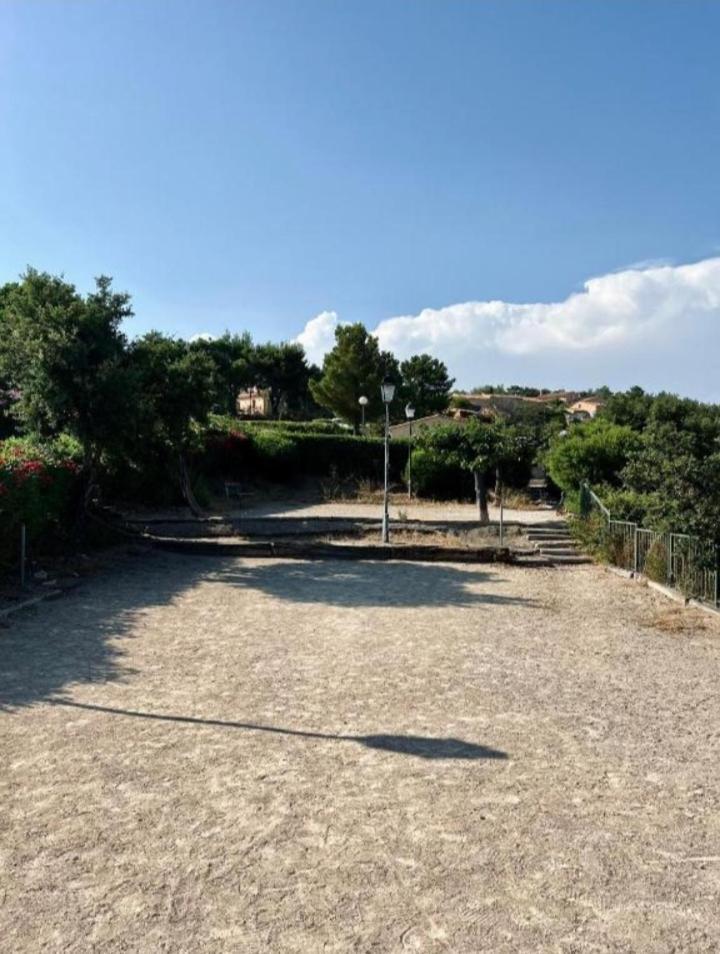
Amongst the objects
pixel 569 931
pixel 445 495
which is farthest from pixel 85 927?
pixel 445 495

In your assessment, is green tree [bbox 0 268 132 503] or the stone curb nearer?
the stone curb

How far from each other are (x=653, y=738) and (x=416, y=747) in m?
1.88

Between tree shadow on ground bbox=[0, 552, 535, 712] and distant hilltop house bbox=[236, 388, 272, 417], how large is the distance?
170ft

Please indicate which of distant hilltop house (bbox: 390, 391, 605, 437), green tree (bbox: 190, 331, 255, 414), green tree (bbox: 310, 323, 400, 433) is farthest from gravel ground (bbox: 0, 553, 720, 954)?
green tree (bbox: 190, 331, 255, 414)

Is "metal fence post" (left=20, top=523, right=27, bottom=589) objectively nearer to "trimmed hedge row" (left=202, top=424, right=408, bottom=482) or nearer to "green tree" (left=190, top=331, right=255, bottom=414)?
"trimmed hedge row" (left=202, top=424, right=408, bottom=482)

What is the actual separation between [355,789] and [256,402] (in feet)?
233

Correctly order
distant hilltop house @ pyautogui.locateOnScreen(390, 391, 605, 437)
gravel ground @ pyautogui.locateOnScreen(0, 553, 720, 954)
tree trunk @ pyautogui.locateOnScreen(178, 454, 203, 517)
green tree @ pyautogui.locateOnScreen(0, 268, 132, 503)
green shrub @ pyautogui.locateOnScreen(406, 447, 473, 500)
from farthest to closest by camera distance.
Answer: distant hilltop house @ pyautogui.locateOnScreen(390, 391, 605, 437) → green shrub @ pyautogui.locateOnScreen(406, 447, 473, 500) → tree trunk @ pyautogui.locateOnScreen(178, 454, 203, 517) → green tree @ pyautogui.locateOnScreen(0, 268, 132, 503) → gravel ground @ pyautogui.locateOnScreen(0, 553, 720, 954)

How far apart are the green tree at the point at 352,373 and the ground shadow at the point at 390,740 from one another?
4616 cm

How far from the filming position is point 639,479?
496 inches

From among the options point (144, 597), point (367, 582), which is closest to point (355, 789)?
point (144, 597)

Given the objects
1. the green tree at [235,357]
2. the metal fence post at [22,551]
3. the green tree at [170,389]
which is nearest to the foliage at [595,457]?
the green tree at [170,389]

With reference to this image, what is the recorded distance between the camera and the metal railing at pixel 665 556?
11.2 meters

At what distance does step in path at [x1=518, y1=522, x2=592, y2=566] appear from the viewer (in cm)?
1612

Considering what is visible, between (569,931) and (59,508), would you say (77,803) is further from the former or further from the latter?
(59,508)
